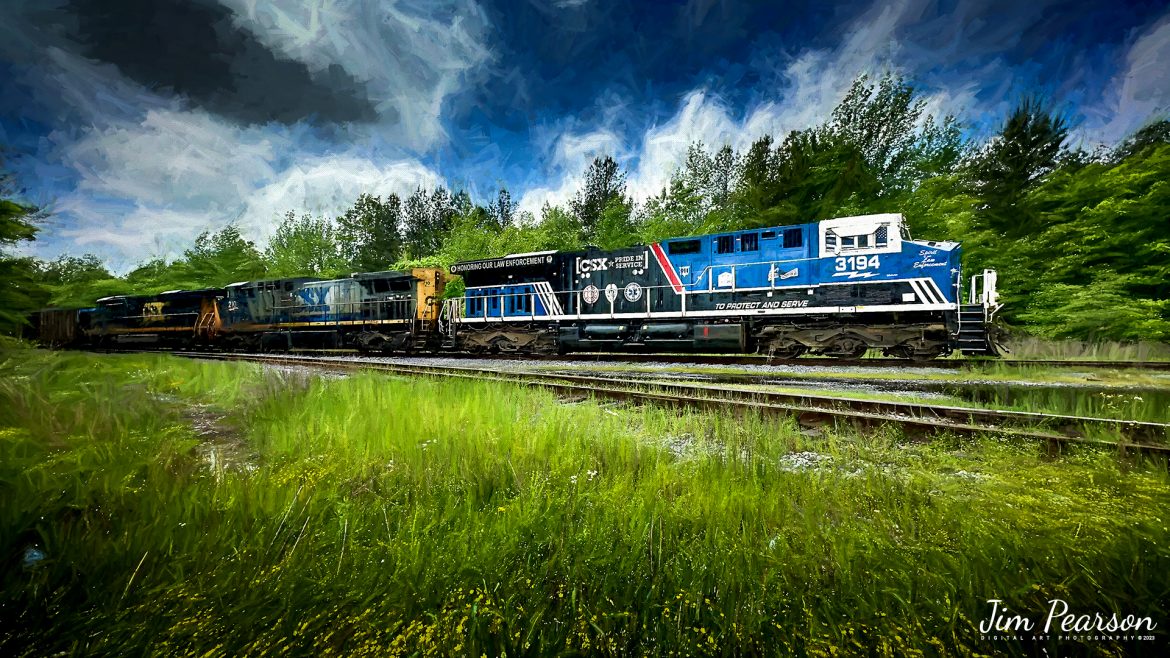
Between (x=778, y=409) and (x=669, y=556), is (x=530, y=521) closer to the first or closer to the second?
(x=669, y=556)

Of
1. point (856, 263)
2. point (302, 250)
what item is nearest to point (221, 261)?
point (302, 250)

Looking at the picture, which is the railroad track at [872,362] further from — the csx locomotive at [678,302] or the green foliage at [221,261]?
the green foliage at [221,261]

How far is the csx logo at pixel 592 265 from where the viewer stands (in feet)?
37.0

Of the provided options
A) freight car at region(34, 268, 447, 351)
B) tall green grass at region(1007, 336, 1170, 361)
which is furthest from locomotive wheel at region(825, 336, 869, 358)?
freight car at region(34, 268, 447, 351)

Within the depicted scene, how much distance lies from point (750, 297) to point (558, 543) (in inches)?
353

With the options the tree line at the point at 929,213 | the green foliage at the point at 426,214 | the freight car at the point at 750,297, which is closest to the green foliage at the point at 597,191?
the tree line at the point at 929,213

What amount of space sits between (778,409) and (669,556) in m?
2.89

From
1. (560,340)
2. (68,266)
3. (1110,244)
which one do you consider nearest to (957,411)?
(560,340)

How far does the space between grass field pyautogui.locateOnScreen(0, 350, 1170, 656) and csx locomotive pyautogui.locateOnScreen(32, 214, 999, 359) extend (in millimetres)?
6415

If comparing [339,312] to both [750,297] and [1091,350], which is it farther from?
[1091,350]

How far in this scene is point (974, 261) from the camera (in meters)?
12.5

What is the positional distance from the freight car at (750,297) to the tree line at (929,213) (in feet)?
9.37

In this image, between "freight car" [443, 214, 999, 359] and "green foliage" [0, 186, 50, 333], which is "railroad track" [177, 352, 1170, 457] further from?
"green foliage" [0, 186, 50, 333]

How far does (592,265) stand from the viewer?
1141 cm
